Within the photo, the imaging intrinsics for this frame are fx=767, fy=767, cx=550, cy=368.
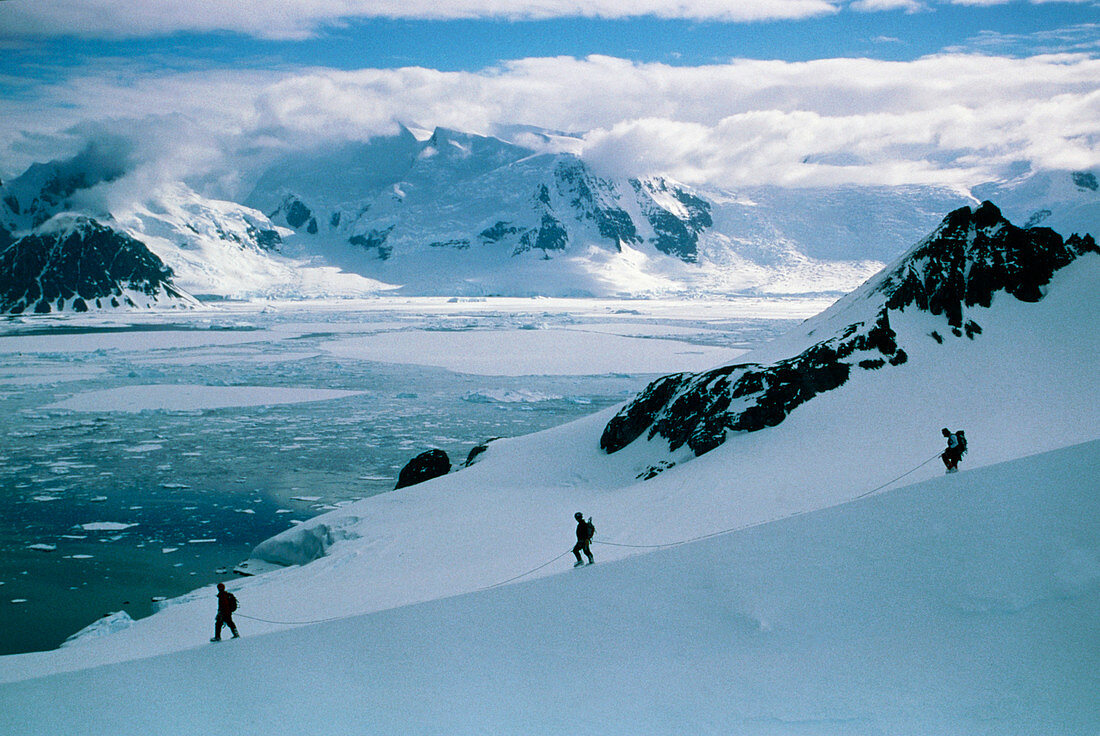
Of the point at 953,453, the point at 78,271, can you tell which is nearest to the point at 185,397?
the point at 953,453

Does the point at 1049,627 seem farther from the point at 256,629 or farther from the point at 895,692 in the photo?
the point at 256,629

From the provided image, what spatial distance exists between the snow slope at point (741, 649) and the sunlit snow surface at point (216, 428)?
8222mm

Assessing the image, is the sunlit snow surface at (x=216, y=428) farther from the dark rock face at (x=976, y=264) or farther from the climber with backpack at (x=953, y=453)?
the dark rock face at (x=976, y=264)

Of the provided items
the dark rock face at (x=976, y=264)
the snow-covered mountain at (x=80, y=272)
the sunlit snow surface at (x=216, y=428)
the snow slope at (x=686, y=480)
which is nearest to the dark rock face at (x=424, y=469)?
the snow slope at (x=686, y=480)

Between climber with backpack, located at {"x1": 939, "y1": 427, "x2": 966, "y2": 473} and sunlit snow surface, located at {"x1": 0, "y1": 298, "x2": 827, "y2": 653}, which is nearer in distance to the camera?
climber with backpack, located at {"x1": 939, "y1": 427, "x2": 966, "y2": 473}

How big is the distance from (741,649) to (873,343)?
1804 cm

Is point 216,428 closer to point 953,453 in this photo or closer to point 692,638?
point 692,638

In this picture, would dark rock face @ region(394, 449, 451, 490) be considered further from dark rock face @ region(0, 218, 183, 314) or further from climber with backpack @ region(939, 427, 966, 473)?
dark rock face @ region(0, 218, 183, 314)

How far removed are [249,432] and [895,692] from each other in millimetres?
31687

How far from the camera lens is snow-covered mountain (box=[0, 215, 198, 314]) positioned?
153 metres

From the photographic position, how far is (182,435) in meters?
33.8

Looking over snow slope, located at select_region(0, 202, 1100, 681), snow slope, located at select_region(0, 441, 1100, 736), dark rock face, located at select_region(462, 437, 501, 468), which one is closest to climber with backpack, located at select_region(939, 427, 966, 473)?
snow slope, located at select_region(0, 441, 1100, 736)

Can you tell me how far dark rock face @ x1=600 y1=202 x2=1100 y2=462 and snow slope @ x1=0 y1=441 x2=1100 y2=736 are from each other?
11.5 metres

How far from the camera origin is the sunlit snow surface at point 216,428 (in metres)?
19.7
